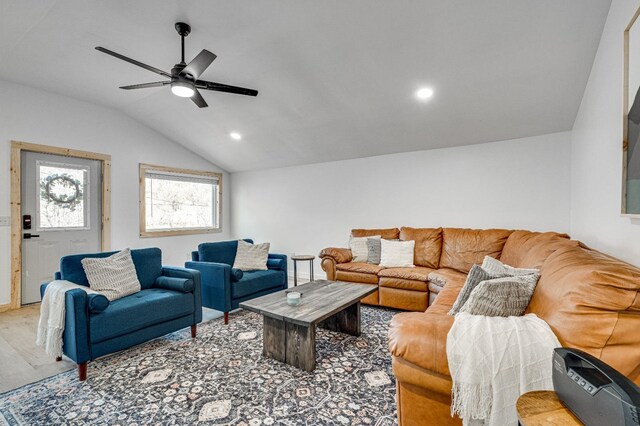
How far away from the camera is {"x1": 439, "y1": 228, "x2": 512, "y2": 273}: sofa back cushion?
3.58 meters

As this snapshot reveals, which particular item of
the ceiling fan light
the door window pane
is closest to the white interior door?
the door window pane

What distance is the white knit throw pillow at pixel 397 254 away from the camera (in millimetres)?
3938

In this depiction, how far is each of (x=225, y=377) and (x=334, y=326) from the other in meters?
1.19

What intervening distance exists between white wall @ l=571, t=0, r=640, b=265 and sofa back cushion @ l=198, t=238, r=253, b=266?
12.6 feet

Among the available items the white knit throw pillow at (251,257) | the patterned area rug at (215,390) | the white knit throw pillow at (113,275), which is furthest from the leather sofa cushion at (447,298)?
the white knit throw pillow at (113,275)

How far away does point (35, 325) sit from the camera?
3184 millimetres

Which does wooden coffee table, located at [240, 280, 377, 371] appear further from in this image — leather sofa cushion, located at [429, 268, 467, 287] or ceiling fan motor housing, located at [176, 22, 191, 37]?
ceiling fan motor housing, located at [176, 22, 191, 37]

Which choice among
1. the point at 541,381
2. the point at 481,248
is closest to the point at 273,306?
the point at 541,381

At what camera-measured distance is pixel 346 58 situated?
2924 millimetres

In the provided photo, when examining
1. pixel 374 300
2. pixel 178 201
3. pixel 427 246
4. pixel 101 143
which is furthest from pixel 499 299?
pixel 178 201

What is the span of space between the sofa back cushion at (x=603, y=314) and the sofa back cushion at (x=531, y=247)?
2.89ft

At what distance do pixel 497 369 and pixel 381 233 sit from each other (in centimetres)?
332

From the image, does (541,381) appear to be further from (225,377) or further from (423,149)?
(423,149)

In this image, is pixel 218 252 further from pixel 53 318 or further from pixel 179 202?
pixel 179 202
